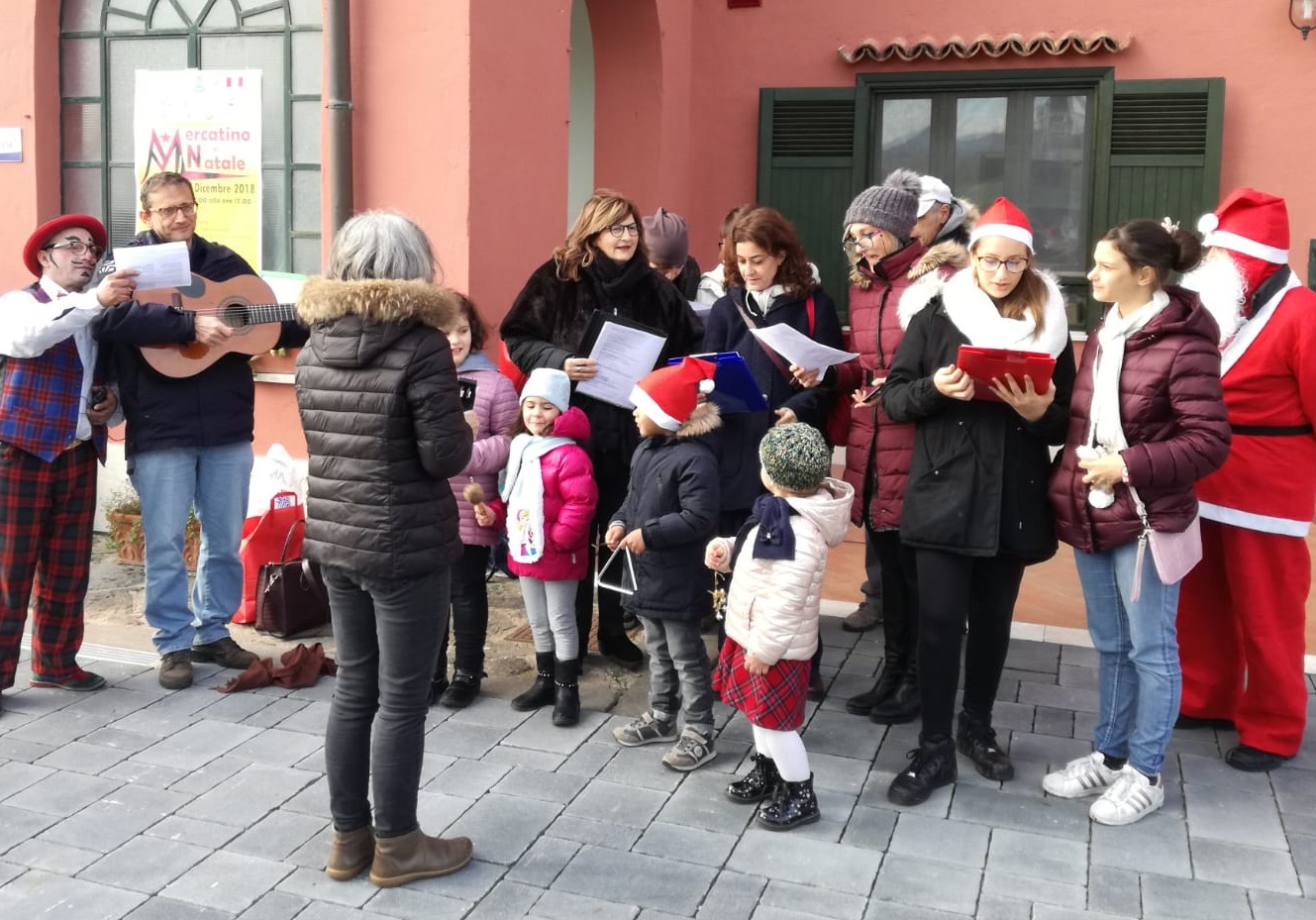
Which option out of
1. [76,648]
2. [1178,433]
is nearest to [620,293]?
[1178,433]

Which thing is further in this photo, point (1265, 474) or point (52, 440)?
point (52, 440)

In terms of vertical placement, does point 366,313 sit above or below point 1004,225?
below

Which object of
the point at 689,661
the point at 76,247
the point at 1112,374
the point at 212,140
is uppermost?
the point at 212,140

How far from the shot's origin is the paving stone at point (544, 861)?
3562 millimetres

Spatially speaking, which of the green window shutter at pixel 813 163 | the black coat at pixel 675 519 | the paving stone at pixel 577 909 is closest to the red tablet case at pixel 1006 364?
the black coat at pixel 675 519

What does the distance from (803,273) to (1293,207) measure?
5.61 meters

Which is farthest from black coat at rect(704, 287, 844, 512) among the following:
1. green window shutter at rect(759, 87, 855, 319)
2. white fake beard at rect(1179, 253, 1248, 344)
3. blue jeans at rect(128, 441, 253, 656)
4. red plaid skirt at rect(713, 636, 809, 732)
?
green window shutter at rect(759, 87, 855, 319)

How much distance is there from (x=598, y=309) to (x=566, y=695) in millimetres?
1520

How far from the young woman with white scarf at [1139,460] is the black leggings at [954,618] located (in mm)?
270

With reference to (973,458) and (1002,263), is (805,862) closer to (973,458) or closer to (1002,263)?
(973,458)

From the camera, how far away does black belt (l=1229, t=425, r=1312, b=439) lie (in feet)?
14.3

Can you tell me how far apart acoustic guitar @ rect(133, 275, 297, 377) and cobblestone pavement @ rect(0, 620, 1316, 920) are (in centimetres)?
134

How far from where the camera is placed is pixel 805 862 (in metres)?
3.66

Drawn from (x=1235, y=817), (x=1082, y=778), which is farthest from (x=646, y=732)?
(x=1235, y=817)
